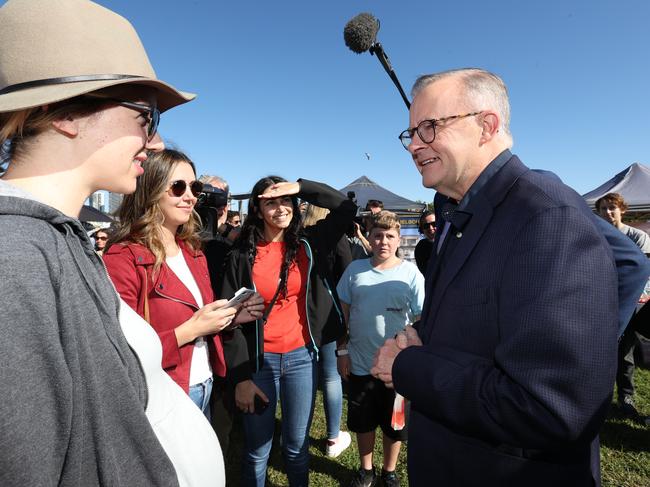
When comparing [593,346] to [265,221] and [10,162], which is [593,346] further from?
[265,221]

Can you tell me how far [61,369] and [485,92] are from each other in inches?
68.9

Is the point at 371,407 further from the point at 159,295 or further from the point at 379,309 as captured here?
the point at 159,295

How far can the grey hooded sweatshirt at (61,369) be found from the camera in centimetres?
68

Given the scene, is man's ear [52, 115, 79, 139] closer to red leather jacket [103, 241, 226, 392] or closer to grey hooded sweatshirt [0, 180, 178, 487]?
grey hooded sweatshirt [0, 180, 178, 487]

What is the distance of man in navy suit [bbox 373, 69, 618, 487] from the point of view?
1071mm

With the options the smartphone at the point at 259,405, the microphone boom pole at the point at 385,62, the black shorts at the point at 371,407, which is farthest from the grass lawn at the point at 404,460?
the microphone boom pole at the point at 385,62

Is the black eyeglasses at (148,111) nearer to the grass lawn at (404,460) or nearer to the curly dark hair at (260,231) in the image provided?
the curly dark hair at (260,231)

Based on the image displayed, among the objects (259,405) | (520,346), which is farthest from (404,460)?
(520,346)

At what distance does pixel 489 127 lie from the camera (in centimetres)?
159

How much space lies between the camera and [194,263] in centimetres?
247

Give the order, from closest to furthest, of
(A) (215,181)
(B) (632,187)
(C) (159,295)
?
(C) (159,295) < (A) (215,181) < (B) (632,187)

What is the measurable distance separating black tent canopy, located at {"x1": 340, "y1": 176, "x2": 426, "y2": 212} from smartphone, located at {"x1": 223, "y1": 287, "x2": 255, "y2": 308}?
9.29 metres

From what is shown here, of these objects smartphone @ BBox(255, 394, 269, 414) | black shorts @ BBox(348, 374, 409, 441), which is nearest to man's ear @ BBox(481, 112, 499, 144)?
smartphone @ BBox(255, 394, 269, 414)

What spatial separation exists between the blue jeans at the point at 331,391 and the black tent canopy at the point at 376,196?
7861 mm
